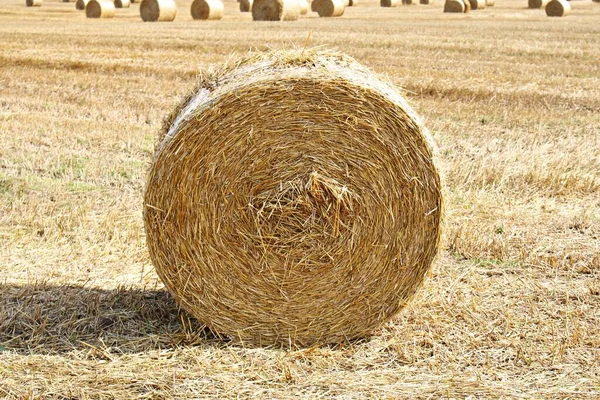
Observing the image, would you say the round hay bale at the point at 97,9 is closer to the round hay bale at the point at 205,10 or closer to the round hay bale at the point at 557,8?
the round hay bale at the point at 205,10

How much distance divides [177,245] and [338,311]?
91 cm

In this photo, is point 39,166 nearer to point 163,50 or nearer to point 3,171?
point 3,171

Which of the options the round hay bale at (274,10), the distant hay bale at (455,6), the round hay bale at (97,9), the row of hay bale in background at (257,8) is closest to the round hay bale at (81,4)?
the row of hay bale in background at (257,8)

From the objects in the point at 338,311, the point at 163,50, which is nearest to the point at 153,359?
the point at 338,311

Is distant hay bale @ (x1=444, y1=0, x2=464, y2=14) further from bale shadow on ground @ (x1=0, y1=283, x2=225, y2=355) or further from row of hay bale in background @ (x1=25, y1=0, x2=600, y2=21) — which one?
bale shadow on ground @ (x1=0, y1=283, x2=225, y2=355)

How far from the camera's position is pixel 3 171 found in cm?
771

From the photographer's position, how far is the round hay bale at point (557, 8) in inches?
1219

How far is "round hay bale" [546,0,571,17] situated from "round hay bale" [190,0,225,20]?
12111 millimetres

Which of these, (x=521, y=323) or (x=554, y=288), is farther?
(x=554, y=288)

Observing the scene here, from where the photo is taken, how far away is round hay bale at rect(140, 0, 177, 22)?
26812 millimetres

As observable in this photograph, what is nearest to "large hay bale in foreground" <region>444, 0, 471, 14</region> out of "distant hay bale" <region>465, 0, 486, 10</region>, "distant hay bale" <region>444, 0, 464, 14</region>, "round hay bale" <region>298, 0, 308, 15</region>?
"distant hay bale" <region>444, 0, 464, 14</region>

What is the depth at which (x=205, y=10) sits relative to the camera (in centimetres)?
2764

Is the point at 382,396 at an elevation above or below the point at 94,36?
below

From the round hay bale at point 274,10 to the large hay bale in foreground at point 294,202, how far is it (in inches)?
885
